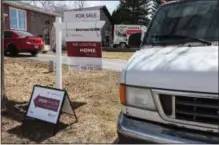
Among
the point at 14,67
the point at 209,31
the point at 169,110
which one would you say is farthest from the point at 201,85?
the point at 14,67

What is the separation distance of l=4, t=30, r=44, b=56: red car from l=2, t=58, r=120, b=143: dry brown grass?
27.7ft

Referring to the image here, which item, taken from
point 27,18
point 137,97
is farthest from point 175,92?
point 27,18

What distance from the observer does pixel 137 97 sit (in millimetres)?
3600

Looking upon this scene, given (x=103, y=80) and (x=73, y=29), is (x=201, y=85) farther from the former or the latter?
(x=103, y=80)

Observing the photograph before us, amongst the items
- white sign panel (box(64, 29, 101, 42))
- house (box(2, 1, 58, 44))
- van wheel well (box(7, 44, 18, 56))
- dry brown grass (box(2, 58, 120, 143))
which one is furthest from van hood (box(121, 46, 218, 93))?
house (box(2, 1, 58, 44))

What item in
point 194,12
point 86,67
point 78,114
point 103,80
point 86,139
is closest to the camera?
point 194,12

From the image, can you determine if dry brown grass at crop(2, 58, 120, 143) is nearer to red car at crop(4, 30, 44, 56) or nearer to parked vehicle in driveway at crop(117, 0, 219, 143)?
parked vehicle in driveway at crop(117, 0, 219, 143)

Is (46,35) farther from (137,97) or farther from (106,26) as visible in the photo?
(137,97)

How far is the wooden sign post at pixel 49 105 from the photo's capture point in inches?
217

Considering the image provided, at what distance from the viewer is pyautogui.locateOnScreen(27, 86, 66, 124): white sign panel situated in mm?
5523

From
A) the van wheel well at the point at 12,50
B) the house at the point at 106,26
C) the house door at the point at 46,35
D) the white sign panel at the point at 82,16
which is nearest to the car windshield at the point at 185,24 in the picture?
the white sign panel at the point at 82,16

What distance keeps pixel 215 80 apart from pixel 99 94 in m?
4.82

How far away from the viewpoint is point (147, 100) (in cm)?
351

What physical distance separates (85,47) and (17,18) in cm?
2801
